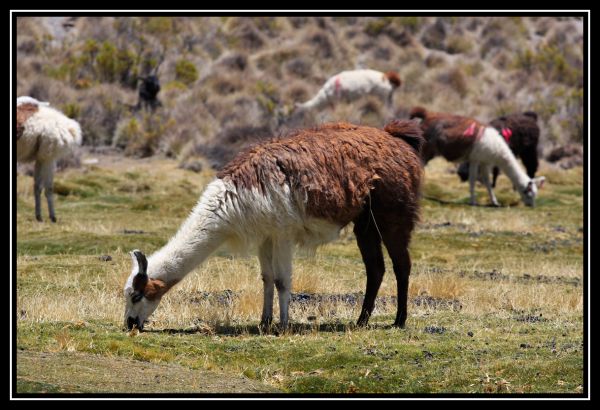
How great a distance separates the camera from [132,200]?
→ 23.9 m

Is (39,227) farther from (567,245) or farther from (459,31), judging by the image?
(459,31)

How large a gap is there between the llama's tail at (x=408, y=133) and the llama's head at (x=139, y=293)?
3.16 meters

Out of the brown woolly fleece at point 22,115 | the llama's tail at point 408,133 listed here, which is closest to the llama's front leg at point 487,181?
the brown woolly fleece at point 22,115

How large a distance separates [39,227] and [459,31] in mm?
40011

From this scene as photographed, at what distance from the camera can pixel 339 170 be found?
1079 centimetres

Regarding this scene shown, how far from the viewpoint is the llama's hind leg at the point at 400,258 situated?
1123 cm

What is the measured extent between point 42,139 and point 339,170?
11481mm

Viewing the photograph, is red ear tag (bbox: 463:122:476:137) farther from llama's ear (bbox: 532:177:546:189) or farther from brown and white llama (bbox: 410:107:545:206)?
llama's ear (bbox: 532:177:546:189)

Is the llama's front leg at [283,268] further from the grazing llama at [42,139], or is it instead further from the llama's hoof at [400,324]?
the grazing llama at [42,139]

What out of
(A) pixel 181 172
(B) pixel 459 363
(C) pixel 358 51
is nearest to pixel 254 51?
(C) pixel 358 51

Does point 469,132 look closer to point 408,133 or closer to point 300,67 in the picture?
point 408,133

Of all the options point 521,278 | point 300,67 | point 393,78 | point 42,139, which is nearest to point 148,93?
point 393,78

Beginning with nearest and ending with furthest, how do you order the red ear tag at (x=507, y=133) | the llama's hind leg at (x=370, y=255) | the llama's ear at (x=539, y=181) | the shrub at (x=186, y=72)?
1. the llama's hind leg at (x=370, y=255)
2. the llama's ear at (x=539, y=181)
3. the red ear tag at (x=507, y=133)
4. the shrub at (x=186, y=72)

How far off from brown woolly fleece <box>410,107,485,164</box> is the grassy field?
4.75 metres
